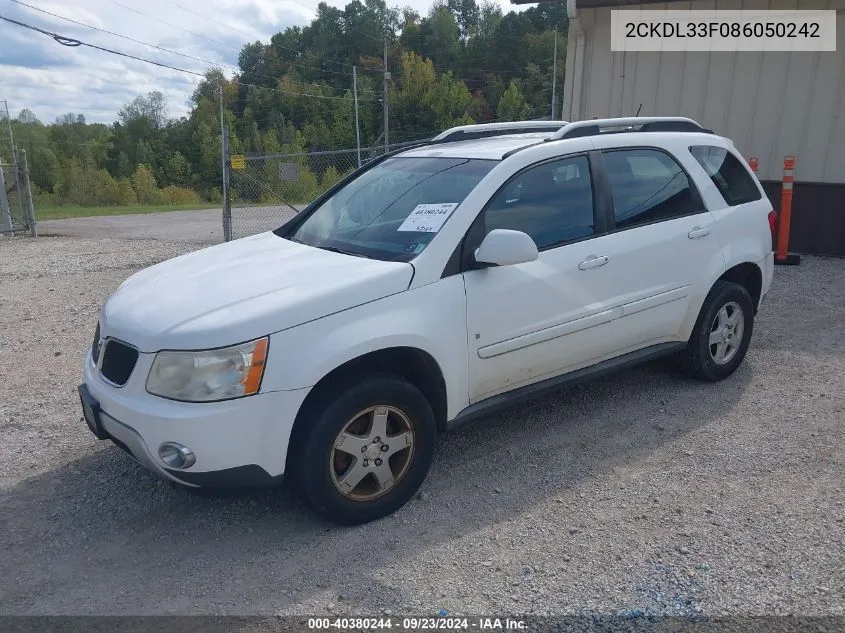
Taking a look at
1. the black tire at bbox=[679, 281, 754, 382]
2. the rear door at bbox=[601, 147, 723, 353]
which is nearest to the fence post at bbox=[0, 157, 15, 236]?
the rear door at bbox=[601, 147, 723, 353]

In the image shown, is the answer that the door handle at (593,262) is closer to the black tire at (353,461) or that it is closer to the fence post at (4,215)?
the black tire at (353,461)

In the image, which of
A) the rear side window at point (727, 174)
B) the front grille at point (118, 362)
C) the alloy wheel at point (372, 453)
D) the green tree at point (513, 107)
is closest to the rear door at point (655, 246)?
the rear side window at point (727, 174)

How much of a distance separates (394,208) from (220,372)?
1524mm

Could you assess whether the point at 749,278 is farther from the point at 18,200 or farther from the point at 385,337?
the point at 18,200

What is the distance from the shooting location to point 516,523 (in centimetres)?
335

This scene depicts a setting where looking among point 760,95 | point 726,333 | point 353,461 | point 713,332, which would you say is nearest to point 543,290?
point 353,461

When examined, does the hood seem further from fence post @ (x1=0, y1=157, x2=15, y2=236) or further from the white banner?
fence post @ (x1=0, y1=157, x2=15, y2=236)

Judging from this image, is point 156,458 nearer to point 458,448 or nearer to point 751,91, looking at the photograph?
point 458,448

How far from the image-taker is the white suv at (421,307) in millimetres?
3002

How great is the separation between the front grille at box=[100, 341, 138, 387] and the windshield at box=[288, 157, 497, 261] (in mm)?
1211

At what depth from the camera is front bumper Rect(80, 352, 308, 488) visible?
2926 millimetres

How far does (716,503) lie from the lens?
347 cm

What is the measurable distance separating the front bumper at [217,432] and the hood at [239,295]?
0.24m

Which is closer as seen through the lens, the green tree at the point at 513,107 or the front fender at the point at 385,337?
the front fender at the point at 385,337
